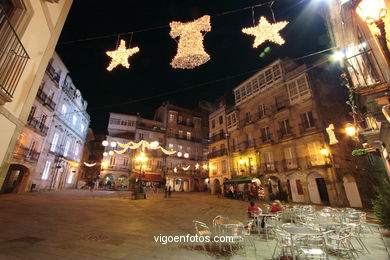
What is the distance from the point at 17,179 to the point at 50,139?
5134 millimetres

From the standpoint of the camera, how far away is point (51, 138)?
22125 millimetres

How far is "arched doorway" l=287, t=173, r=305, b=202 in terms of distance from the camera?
17578mm

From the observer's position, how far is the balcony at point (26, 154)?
1666 centimetres

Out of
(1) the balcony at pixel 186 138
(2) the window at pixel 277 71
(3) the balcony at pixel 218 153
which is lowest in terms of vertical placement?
(3) the balcony at pixel 218 153

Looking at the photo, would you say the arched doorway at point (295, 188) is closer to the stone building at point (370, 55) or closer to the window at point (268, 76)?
the stone building at point (370, 55)

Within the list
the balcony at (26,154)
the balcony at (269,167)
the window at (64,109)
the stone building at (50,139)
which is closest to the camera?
the balcony at (26,154)

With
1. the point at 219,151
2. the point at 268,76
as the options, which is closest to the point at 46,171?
the point at 219,151

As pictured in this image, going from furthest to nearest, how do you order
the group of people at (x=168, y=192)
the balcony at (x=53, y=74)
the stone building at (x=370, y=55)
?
1. the group of people at (x=168, y=192)
2. the balcony at (x=53, y=74)
3. the stone building at (x=370, y=55)

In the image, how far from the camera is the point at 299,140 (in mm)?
18141

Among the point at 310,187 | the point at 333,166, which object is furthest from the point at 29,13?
the point at 310,187

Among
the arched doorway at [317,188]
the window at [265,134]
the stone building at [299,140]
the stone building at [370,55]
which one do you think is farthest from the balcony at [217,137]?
the stone building at [370,55]

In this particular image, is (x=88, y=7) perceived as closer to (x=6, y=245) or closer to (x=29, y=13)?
(x=29, y=13)

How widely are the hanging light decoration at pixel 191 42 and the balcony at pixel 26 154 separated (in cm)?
1942

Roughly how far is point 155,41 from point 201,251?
974cm
